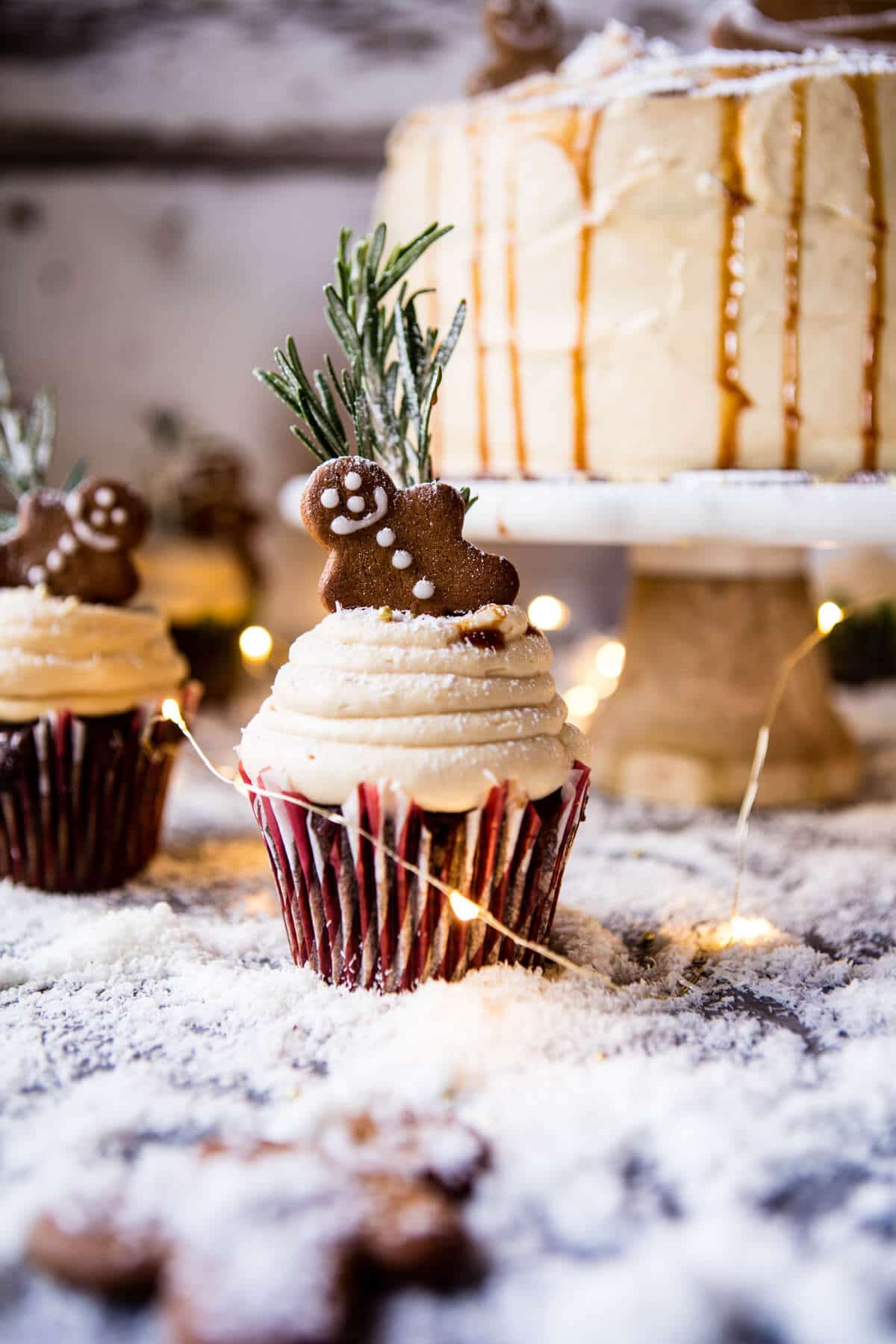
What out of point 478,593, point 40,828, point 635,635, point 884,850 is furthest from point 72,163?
point 884,850

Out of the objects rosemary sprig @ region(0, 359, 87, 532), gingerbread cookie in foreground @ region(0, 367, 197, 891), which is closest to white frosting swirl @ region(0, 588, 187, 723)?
gingerbread cookie in foreground @ region(0, 367, 197, 891)

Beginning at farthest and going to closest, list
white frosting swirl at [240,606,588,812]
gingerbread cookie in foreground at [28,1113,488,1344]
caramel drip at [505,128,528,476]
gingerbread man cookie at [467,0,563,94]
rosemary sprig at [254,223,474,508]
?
gingerbread man cookie at [467,0,563,94], caramel drip at [505,128,528,476], rosemary sprig at [254,223,474,508], white frosting swirl at [240,606,588,812], gingerbread cookie in foreground at [28,1113,488,1344]

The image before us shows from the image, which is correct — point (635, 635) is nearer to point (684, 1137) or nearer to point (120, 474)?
point (684, 1137)

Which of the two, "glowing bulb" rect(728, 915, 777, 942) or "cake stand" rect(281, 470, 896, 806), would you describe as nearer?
"glowing bulb" rect(728, 915, 777, 942)

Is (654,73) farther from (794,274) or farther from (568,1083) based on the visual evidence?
(568,1083)

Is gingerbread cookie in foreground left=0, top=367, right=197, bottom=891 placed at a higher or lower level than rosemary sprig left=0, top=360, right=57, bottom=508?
lower

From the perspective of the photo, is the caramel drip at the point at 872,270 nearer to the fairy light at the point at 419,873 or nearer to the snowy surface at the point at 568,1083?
the snowy surface at the point at 568,1083

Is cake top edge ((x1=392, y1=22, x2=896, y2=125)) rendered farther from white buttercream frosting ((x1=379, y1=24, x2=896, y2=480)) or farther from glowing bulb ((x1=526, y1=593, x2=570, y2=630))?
glowing bulb ((x1=526, y1=593, x2=570, y2=630))
